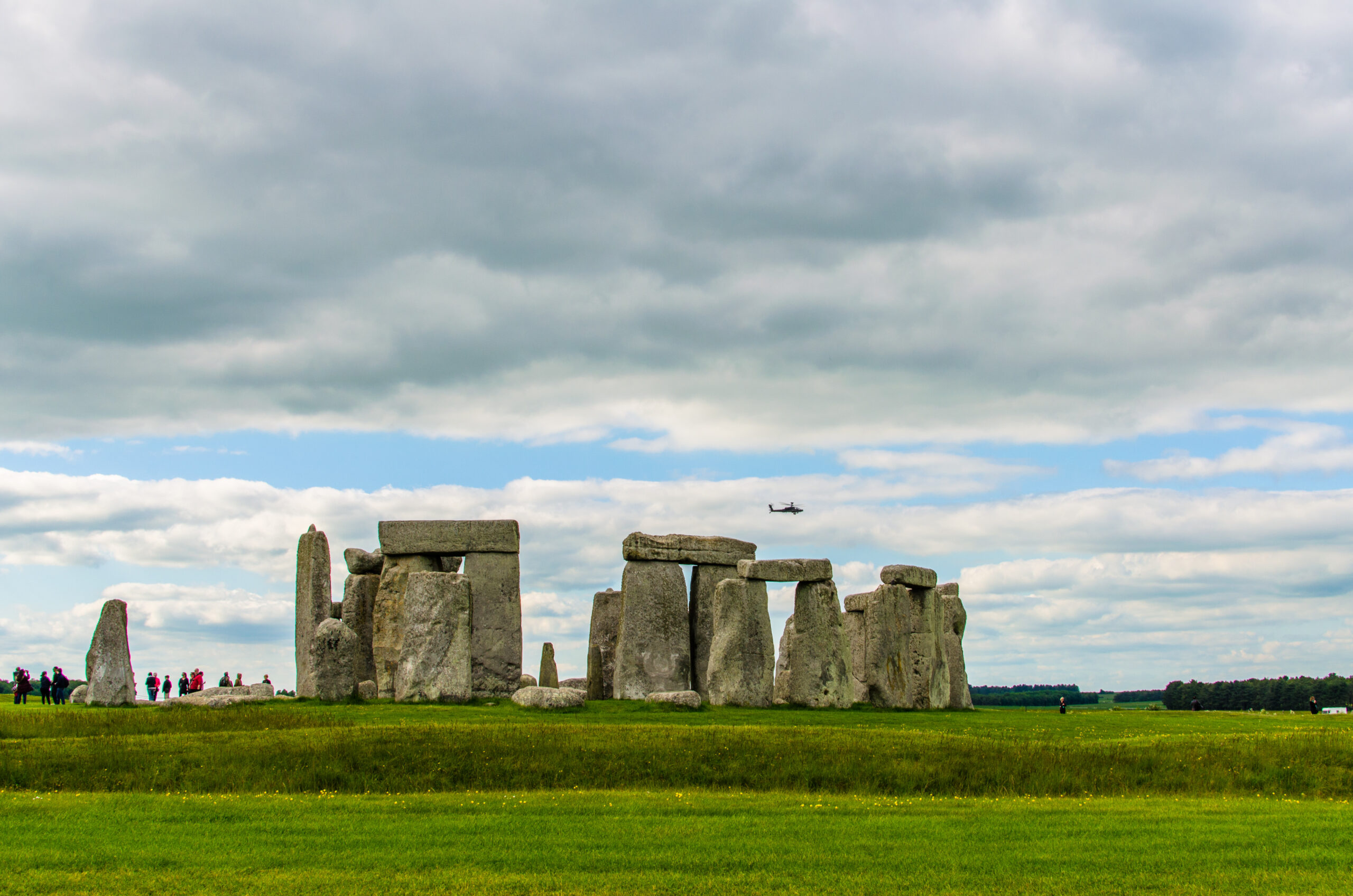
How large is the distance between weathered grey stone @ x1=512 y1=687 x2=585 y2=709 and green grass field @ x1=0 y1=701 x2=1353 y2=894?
2.18 ft

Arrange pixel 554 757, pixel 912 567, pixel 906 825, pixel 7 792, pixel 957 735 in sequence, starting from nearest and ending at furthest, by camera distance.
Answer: pixel 906 825
pixel 7 792
pixel 554 757
pixel 957 735
pixel 912 567

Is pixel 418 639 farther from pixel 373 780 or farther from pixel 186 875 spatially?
pixel 186 875

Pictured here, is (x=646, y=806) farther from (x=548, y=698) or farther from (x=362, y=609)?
(x=362, y=609)

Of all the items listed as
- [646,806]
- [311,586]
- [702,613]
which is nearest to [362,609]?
[311,586]

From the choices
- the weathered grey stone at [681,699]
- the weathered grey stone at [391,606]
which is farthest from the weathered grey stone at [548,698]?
the weathered grey stone at [391,606]

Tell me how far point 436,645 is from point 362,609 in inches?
240

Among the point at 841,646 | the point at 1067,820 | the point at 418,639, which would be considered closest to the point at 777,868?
the point at 1067,820

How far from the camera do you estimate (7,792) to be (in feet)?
48.7

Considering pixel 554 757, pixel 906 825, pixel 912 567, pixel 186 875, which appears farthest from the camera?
pixel 912 567

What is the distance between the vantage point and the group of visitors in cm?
3219

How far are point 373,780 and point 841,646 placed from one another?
14518 millimetres

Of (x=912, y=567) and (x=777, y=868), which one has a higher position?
(x=912, y=567)

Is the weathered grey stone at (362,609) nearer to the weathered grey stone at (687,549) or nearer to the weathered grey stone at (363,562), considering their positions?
the weathered grey stone at (363,562)

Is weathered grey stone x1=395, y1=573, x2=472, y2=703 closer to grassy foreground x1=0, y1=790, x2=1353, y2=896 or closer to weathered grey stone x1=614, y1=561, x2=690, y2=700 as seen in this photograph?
weathered grey stone x1=614, y1=561, x2=690, y2=700
